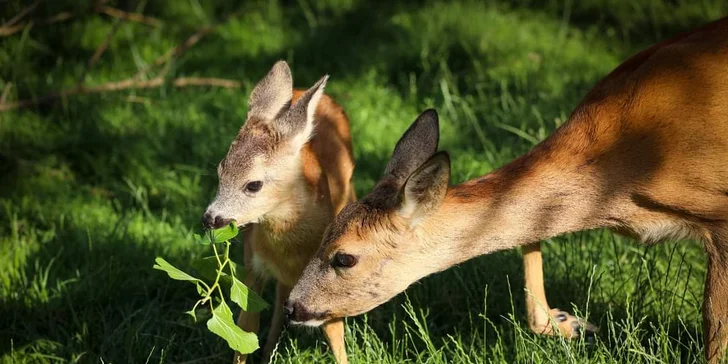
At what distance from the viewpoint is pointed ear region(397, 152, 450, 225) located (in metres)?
3.88

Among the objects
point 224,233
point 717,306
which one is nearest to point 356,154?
point 224,233

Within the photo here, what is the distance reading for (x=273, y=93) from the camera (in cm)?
507

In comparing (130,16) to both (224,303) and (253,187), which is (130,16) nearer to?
(253,187)

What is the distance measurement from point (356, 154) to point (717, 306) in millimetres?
2763

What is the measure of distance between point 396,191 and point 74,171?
3.05 m

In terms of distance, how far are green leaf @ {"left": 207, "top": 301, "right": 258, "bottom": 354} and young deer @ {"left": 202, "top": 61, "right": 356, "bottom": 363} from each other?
24.2 inches

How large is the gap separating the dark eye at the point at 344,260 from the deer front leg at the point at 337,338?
0.53 metres

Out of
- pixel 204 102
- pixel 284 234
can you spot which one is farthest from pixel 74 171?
pixel 284 234

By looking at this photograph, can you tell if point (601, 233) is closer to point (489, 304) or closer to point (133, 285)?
point (489, 304)

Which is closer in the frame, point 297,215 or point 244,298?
point 244,298

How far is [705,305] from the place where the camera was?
417 cm

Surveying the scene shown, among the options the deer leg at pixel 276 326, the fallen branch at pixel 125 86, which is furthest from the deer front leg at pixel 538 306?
the fallen branch at pixel 125 86

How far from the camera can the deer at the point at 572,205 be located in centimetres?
409

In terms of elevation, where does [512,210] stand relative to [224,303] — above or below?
above
